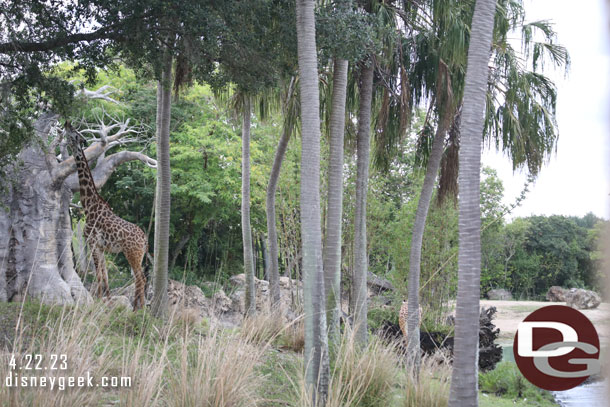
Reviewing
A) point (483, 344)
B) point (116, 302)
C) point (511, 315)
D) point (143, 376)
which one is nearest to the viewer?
point (143, 376)

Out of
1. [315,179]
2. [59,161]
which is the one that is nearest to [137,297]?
[59,161]

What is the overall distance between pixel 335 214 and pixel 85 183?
565cm

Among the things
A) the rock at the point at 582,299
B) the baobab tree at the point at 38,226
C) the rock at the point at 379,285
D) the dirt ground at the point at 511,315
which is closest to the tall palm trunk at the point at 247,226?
the baobab tree at the point at 38,226

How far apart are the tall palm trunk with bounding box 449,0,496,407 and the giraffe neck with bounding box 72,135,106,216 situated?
7667mm

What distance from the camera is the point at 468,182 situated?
16.6 ft

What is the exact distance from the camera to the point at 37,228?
11.8m

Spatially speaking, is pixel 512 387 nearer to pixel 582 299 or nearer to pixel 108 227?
pixel 108 227

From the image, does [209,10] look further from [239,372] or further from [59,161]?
[59,161]

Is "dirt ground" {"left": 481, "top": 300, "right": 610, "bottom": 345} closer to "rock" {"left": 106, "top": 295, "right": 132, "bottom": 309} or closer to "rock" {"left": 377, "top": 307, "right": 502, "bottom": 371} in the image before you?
"rock" {"left": 377, "top": 307, "right": 502, "bottom": 371}

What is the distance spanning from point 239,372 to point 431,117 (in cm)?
859

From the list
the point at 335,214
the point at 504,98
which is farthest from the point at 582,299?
the point at 335,214

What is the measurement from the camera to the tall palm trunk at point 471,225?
188 inches

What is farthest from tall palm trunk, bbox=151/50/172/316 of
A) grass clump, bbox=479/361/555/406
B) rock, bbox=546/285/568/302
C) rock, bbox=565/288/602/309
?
rock, bbox=546/285/568/302

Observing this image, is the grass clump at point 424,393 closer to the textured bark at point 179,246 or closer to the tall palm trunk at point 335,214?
the tall palm trunk at point 335,214
